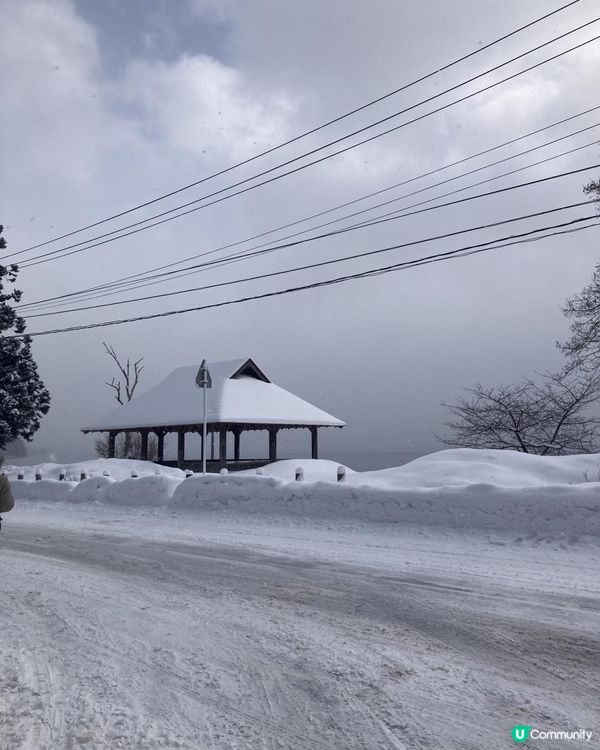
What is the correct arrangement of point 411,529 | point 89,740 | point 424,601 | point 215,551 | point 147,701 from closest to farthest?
point 89,740 → point 147,701 → point 424,601 → point 215,551 → point 411,529

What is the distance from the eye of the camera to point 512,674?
426cm

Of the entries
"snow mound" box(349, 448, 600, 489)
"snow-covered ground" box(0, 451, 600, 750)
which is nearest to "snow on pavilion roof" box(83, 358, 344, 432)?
"snow mound" box(349, 448, 600, 489)

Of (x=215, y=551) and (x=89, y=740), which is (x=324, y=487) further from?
(x=89, y=740)

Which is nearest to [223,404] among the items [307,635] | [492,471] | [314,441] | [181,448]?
[181,448]

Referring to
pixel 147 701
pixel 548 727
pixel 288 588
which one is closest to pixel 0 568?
pixel 288 588

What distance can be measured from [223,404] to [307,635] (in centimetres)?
2404

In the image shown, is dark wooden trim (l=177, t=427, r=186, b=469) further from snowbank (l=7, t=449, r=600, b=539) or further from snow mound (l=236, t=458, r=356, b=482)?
snowbank (l=7, t=449, r=600, b=539)

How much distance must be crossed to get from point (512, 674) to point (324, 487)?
897 centimetres

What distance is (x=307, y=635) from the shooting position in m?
5.13

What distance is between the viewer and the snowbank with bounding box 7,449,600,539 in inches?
387

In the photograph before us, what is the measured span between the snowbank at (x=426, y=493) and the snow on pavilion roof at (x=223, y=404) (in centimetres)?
962

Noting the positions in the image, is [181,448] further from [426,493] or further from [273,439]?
[426,493]

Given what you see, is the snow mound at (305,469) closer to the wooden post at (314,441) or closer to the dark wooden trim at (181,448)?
the wooden post at (314,441)

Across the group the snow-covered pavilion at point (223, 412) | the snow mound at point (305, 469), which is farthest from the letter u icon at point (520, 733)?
the snow-covered pavilion at point (223, 412)
